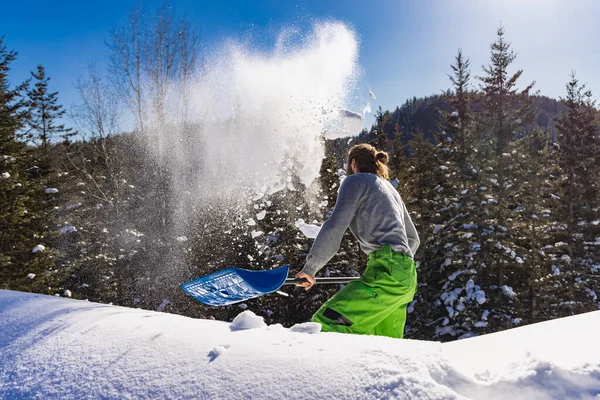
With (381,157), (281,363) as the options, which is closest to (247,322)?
(281,363)

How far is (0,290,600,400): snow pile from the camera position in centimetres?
133

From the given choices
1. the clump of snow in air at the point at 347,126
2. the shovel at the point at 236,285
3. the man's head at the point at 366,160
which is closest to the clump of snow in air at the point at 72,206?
the clump of snow in air at the point at 347,126

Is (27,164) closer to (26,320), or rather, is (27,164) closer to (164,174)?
(164,174)

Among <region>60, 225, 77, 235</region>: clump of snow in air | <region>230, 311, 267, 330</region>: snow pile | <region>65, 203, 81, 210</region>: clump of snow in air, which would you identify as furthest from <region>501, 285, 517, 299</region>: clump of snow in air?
<region>65, 203, 81, 210</region>: clump of snow in air

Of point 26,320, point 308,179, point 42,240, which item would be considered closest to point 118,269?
point 42,240

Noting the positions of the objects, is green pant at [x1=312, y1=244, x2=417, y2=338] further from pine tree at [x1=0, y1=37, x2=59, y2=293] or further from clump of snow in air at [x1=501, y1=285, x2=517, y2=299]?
clump of snow in air at [x1=501, y1=285, x2=517, y2=299]

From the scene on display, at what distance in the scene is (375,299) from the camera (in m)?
2.67

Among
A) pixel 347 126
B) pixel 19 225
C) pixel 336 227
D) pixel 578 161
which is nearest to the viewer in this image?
pixel 336 227

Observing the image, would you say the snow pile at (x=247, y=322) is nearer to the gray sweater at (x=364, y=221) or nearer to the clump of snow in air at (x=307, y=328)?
the clump of snow in air at (x=307, y=328)

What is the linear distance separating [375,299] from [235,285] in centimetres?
99

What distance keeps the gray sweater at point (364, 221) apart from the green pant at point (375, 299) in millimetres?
95

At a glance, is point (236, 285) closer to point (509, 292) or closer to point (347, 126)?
point (347, 126)

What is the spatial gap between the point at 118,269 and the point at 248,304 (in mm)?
4787

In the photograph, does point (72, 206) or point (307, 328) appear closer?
point (307, 328)
